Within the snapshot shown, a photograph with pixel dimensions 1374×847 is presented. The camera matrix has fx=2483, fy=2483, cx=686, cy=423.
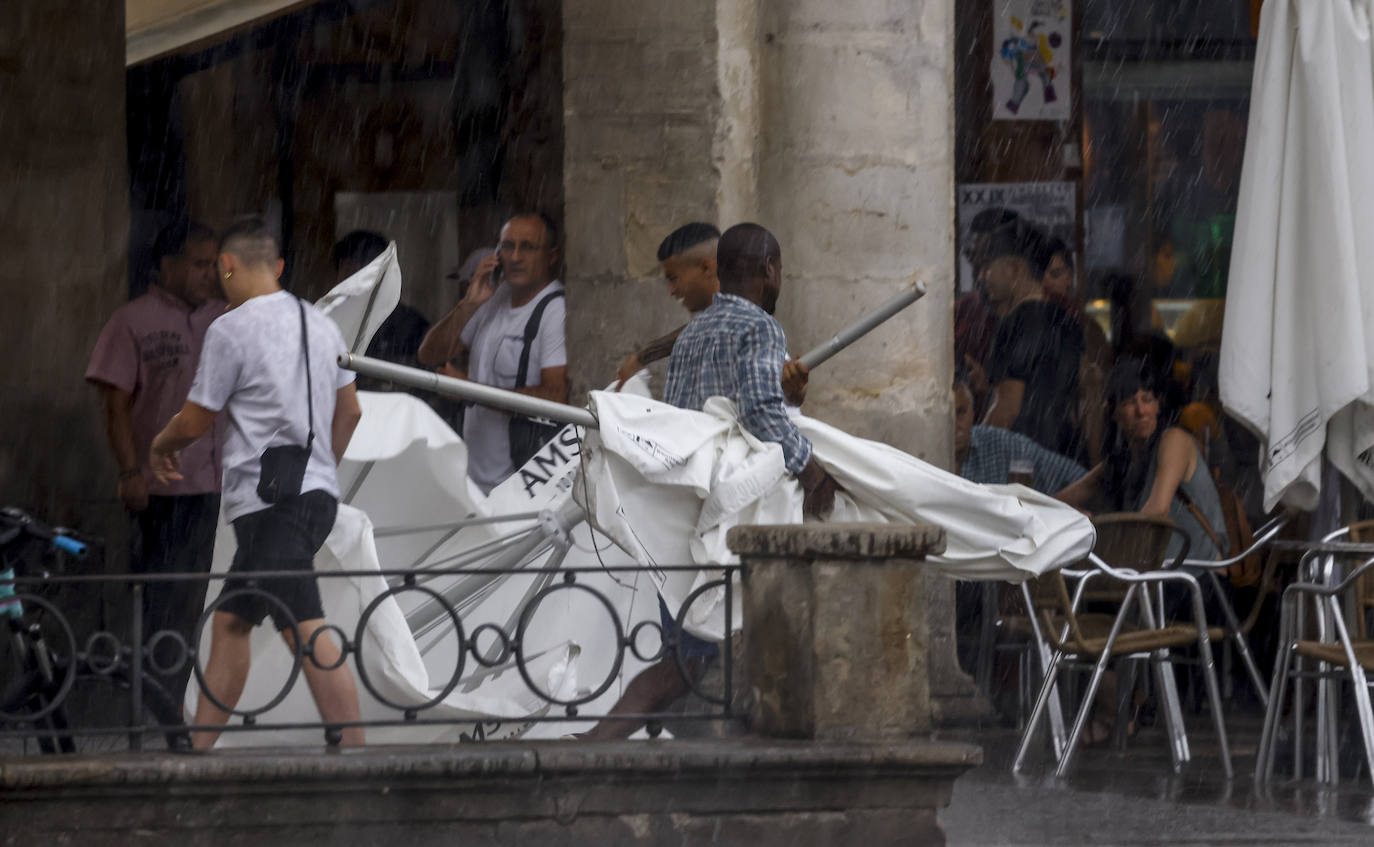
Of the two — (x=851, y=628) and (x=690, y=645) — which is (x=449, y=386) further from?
(x=851, y=628)

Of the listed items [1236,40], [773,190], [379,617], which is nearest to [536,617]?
[379,617]

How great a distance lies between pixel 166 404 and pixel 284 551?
2.80 m

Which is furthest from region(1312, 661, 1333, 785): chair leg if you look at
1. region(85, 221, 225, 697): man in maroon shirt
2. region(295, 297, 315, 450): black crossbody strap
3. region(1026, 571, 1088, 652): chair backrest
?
region(85, 221, 225, 697): man in maroon shirt

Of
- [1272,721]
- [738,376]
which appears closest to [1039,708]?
[1272,721]

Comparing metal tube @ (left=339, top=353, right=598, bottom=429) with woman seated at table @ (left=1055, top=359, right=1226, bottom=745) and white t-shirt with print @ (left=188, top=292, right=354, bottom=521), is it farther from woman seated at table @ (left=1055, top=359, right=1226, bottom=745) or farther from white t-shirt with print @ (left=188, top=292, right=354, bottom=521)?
woman seated at table @ (left=1055, top=359, right=1226, bottom=745)

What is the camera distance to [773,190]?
916 centimetres

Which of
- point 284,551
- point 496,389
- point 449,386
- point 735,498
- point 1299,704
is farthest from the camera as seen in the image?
point 1299,704

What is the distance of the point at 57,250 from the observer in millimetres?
10906

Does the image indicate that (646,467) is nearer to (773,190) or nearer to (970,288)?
(773,190)

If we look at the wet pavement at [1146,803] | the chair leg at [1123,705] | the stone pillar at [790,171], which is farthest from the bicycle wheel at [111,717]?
the chair leg at [1123,705]

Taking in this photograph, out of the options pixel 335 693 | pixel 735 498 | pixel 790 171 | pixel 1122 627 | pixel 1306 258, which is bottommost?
pixel 1122 627

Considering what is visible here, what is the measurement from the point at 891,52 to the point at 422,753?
3.86m

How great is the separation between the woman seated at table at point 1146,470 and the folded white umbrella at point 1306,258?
558 millimetres

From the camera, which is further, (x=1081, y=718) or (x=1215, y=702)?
(x=1215, y=702)
